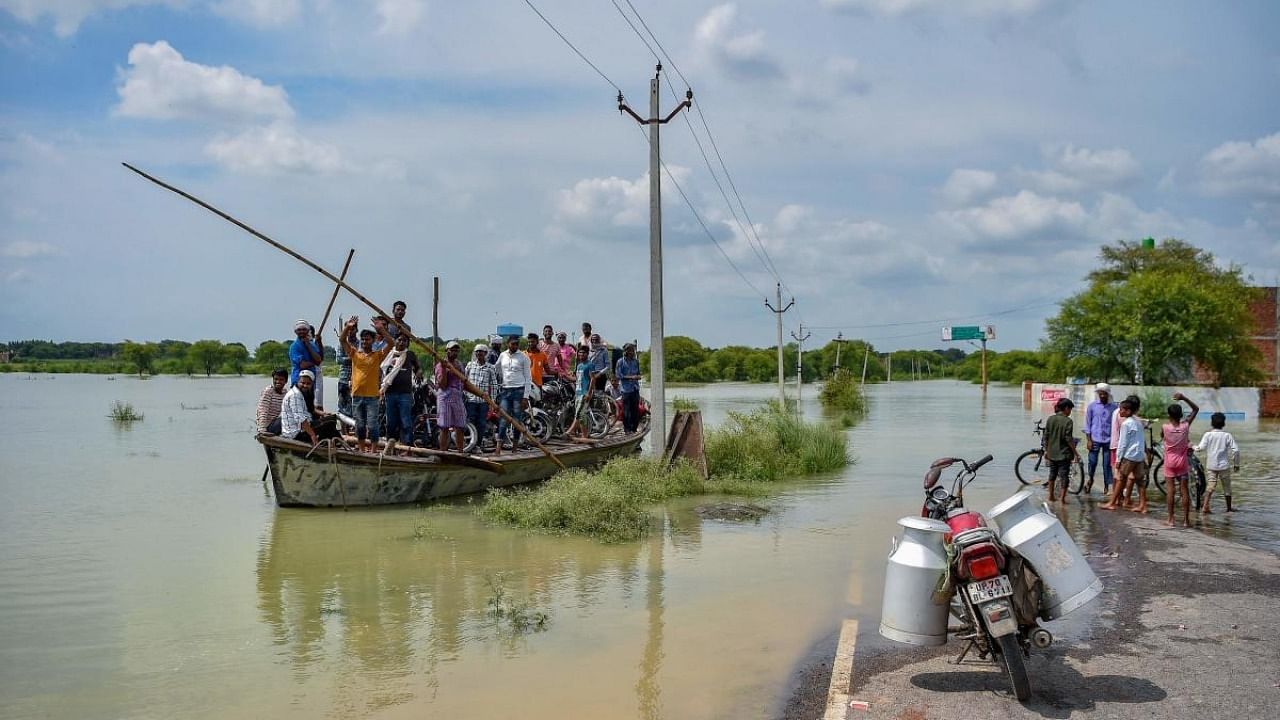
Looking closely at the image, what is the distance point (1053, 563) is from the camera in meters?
5.45

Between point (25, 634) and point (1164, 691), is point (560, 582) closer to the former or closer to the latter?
point (25, 634)

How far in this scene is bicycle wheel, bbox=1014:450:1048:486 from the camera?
15.1 metres

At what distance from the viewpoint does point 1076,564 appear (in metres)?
5.49

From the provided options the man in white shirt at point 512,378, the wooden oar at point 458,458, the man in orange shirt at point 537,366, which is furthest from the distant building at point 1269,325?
the wooden oar at point 458,458

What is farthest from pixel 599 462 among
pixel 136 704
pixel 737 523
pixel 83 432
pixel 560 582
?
pixel 83 432

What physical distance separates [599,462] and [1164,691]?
1195cm

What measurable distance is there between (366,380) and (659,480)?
441 cm

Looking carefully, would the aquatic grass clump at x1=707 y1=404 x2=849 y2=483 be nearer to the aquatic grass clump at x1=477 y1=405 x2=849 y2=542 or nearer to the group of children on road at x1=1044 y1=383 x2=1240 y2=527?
the aquatic grass clump at x1=477 y1=405 x2=849 y2=542

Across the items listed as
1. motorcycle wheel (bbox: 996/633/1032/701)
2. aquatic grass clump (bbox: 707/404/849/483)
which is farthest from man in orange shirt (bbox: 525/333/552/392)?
motorcycle wheel (bbox: 996/633/1032/701)

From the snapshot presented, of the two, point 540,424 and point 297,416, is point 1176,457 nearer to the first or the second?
point 540,424

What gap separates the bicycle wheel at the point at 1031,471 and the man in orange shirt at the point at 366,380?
9.38 metres

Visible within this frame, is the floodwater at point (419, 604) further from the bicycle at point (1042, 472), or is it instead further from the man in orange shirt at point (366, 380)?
the man in orange shirt at point (366, 380)

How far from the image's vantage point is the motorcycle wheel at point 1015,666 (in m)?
5.23

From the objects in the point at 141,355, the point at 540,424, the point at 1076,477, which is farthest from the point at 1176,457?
the point at 141,355
